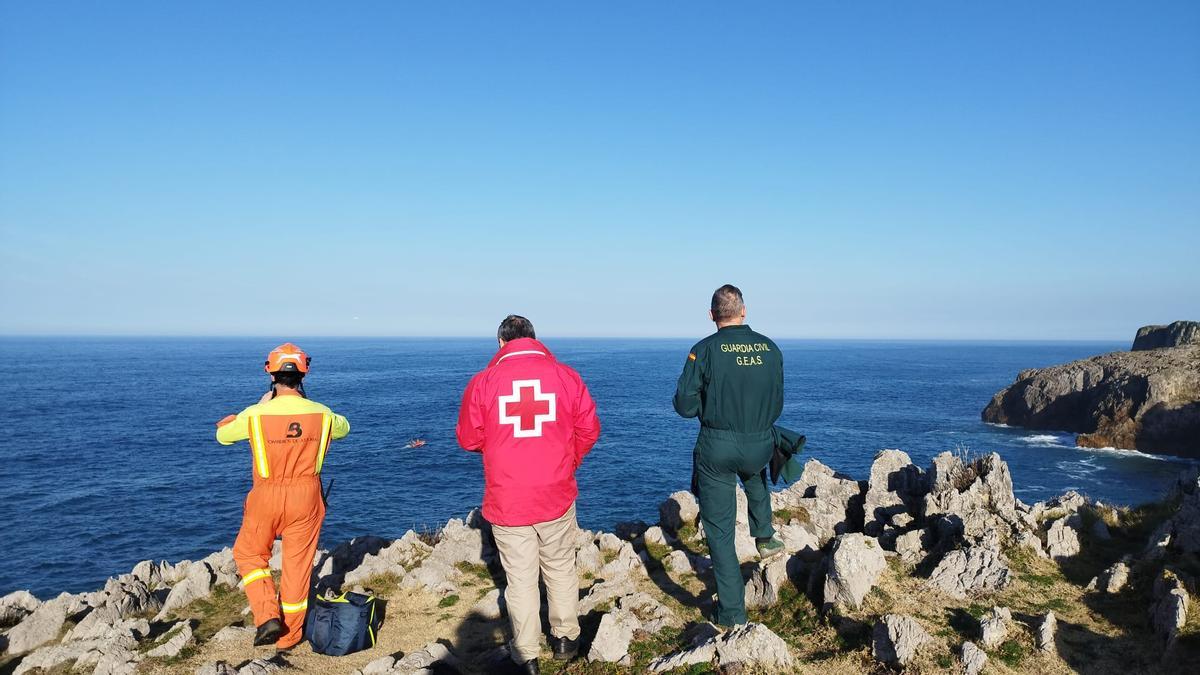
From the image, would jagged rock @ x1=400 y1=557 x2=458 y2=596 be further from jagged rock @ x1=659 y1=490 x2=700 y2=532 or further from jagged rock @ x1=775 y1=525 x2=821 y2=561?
jagged rock @ x1=775 y1=525 x2=821 y2=561

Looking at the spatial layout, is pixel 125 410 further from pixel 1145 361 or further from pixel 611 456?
pixel 1145 361

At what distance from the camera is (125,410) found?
78.2 m

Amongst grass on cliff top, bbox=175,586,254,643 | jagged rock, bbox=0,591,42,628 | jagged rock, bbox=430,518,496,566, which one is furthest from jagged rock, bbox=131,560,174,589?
jagged rock, bbox=430,518,496,566

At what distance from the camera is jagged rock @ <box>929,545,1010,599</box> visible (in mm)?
8422

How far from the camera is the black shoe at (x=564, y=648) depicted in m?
7.18

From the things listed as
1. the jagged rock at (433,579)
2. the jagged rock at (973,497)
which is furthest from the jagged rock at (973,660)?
the jagged rock at (433,579)

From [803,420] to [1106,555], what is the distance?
6264 centimetres

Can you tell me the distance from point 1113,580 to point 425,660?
30.5ft

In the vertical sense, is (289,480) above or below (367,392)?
above

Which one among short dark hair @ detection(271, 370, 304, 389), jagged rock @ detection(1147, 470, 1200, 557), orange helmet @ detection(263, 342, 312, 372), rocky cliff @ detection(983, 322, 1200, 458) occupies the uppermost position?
orange helmet @ detection(263, 342, 312, 372)

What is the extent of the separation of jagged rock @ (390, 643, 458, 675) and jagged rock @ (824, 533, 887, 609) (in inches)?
196

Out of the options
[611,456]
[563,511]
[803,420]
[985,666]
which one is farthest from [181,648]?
[803,420]

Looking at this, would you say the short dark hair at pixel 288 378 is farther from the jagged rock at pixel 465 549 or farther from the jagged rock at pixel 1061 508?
the jagged rock at pixel 1061 508

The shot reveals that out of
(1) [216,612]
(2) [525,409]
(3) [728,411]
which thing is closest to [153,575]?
(1) [216,612]
